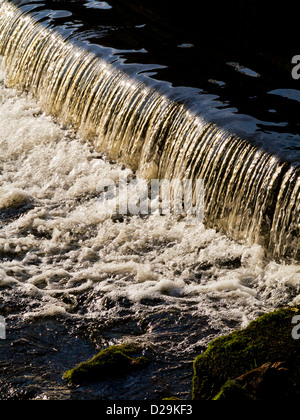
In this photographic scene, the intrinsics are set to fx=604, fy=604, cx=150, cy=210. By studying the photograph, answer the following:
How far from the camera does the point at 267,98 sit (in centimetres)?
807

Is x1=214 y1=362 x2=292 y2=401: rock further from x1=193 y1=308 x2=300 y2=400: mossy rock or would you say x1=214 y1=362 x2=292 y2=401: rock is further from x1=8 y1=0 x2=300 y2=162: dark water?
x1=8 y1=0 x2=300 y2=162: dark water

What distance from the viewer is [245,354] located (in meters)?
4.43

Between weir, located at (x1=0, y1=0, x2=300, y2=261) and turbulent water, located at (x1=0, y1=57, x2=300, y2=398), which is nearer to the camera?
turbulent water, located at (x1=0, y1=57, x2=300, y2=398)

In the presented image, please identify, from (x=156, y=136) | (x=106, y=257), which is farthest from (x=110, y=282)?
(x=156, y=136)

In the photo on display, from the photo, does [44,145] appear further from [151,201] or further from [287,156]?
[287,156]

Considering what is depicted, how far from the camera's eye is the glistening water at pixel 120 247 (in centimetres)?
517

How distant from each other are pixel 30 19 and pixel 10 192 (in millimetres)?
5150

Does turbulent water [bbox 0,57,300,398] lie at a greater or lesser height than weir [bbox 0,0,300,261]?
lesser

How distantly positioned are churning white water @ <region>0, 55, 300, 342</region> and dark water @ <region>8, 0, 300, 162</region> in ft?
4.44

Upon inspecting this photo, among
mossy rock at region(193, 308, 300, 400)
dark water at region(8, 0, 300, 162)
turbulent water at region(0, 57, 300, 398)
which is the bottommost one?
turbulent water at region(0, 57, 300, 398)

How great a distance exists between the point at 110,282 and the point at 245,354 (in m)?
2.10

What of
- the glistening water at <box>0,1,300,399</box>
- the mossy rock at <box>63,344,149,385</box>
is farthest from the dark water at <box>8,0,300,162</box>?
the mossy rock at <box>63,344,149,385</box>

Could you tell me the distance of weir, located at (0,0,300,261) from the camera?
6.46 metres

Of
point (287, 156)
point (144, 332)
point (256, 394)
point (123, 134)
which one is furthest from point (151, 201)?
point (256, 394)
